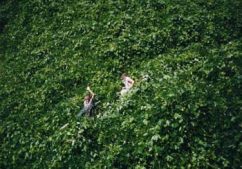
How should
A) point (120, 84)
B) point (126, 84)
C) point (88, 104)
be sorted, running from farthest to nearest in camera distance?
point (120, 84) < point (126, 84) < point (88, 104)

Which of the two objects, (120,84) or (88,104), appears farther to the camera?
(120,84)

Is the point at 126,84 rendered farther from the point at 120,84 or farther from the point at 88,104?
the point at 88,104

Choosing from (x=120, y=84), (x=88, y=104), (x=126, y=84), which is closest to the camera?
(x=88, y=104)

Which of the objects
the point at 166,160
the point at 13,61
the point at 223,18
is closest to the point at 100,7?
the point at 13,61

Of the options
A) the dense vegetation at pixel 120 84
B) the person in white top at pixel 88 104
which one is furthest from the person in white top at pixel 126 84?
the person in white top at pixel 88 104

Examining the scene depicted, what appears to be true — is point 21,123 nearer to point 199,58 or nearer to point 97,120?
point 97,120

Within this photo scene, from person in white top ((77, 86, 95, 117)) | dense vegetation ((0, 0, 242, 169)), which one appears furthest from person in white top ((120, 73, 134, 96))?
person in white top ((77, 86, 95, 117))

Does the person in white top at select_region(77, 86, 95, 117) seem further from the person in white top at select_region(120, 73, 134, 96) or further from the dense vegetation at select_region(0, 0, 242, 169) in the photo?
the person in white top at select_region(120, 73, 134, 96)

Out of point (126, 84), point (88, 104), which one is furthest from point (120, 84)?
point (88, 104)
